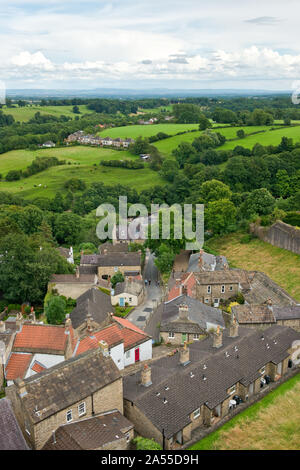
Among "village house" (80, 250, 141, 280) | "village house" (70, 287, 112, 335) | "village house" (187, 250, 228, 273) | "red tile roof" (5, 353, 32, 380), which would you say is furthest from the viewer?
"village house" (80, 250, 141, 280)

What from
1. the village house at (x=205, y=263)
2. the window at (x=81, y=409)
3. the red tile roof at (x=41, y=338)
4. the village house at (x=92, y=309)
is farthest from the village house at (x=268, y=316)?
the window at (x=81, y=409)

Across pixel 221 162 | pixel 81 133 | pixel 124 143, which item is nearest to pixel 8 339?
pixel 221 162

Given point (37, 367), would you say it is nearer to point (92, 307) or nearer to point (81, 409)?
point (81, 409)

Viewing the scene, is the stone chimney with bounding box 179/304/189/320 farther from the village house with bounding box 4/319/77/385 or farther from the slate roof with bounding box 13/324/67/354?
the slate roof with bounding box 13/324/67/354

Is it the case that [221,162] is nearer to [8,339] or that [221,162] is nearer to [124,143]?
[124,143]

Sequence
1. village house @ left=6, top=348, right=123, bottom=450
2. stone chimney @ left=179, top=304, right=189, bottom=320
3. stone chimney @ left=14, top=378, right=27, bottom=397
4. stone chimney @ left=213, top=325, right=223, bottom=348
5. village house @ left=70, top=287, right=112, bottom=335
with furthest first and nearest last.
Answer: village house @ left=70, top=287, right=112, bottom=335 → stone chimney @ left=179, top=304, right=189, bottom=320 → stone chimney @ left=213, top=325, right=223, bottom=348 → stone chimney @ left=14, top=378, right=27, bottom=397 → village house @ left=6, top=348, right=123, bottom=450

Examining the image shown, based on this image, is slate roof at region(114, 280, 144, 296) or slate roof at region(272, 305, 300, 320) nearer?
slate roof at region(272, 305, 300, 320)

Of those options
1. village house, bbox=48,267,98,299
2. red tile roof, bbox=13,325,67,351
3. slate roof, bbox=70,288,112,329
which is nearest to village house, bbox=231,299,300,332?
slate roof, bbox=70,288,112,329

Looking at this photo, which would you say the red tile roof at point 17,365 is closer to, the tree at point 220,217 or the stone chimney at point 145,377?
the stone chimney at point 145,377
